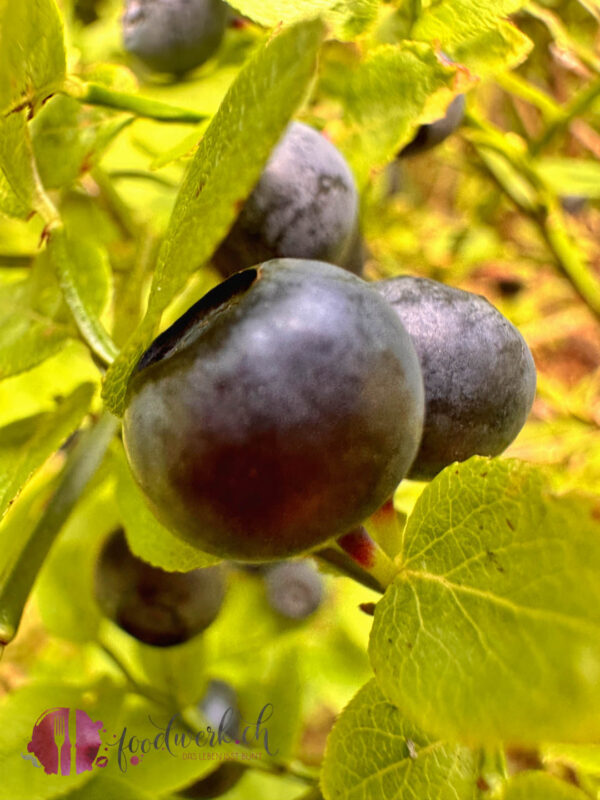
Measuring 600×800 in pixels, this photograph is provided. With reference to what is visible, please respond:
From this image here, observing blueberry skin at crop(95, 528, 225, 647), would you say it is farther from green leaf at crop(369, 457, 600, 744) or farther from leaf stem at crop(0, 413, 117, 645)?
green leaf at crop(369, 457, 600, 744)

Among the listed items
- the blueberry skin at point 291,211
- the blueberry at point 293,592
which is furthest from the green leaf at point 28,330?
the blueberry at point 293,592

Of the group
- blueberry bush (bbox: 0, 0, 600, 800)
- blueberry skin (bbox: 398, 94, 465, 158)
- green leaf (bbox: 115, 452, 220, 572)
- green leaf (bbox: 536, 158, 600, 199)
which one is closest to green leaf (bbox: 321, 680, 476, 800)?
blueberry bush (bbox: 0, 0, 600, 800)

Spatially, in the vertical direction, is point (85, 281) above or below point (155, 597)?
above

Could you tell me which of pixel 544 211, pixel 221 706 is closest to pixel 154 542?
pixel 221 706

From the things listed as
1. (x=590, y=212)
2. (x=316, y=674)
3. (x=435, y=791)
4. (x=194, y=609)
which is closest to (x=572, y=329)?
(x=590, y=212)

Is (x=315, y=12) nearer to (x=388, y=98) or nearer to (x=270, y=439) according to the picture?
(x=388, y=98)

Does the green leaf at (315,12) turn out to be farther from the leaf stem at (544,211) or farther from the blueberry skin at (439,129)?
the leaf stem at (544,211)
